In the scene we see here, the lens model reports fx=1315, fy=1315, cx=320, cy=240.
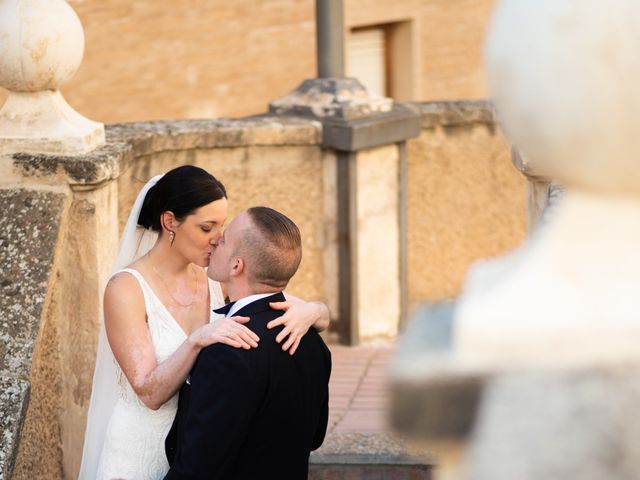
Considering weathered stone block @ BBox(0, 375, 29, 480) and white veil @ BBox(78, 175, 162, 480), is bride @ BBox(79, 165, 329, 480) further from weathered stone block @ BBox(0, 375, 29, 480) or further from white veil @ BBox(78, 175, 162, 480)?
weathered stone block @ BBox(0, 375, 29, 480)

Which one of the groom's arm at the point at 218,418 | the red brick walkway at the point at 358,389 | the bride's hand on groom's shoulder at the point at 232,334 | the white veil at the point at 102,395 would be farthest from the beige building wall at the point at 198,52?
the groom's arm at the point at 218,418

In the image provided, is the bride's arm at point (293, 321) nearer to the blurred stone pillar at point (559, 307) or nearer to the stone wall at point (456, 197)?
the blurred stone pillar at point (559, 307)

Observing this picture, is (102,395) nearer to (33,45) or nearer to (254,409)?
(254,409)

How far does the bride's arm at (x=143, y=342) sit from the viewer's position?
309 centimetres

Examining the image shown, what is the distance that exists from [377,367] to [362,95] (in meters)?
1.32

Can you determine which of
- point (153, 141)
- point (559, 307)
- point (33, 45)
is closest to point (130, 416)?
point (33, 45)

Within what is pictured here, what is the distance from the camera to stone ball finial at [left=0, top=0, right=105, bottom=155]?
410 centimetres

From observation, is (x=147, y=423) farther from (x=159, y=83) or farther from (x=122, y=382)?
(x=159, y=83)

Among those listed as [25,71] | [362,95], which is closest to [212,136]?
[362,95]

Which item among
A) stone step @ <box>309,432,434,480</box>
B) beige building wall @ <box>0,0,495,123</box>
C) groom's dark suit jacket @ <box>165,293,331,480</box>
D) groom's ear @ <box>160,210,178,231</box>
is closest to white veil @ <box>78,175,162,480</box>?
groom's ear @ <box>160,210,178,231</box>

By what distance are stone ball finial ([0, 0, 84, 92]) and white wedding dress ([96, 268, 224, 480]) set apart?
3.01ft

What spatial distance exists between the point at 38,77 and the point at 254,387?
5.28ft

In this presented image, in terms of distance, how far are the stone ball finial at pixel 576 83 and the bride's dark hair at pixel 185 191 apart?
2.49 m

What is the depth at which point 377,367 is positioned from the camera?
19.8 feet
